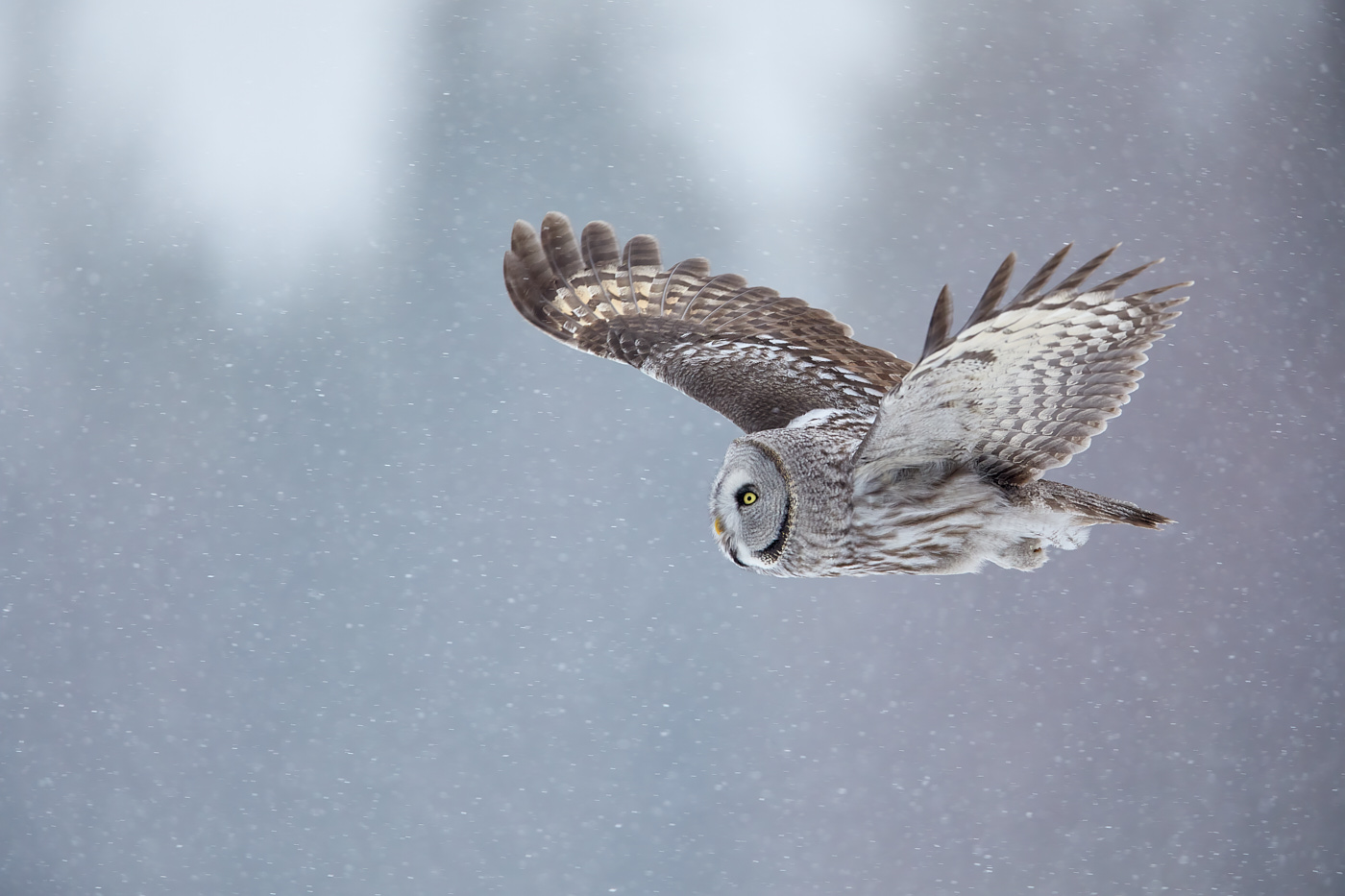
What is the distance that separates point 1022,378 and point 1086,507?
1.17ft

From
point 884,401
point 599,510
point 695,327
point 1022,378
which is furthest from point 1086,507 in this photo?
point 599,510

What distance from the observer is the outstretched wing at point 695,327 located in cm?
209

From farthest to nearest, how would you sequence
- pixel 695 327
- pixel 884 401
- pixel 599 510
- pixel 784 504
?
pixel 599 510 < pixel 695 327 < pixel 784 504 < pixel 884 401

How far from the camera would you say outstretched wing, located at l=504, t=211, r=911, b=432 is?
209cm

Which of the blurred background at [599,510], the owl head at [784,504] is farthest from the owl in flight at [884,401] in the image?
the blurred background at [599,510]

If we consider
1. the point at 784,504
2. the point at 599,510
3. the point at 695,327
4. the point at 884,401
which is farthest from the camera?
the point at 599,510

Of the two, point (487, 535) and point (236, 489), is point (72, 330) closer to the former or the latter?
point (236, 489)

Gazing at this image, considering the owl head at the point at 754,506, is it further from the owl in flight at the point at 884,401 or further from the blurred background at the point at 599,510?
the blurred background at the point at 599,510

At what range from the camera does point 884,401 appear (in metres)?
1.41

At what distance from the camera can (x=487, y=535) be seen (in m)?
4.79

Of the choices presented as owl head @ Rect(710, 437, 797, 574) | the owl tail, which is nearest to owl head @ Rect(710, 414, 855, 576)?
owl head @ Rect(710, 437, 797, 574)

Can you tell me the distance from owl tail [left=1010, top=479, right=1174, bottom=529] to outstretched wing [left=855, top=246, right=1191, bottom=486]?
46mm

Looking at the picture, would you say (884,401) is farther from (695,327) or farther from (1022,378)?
(695,327)

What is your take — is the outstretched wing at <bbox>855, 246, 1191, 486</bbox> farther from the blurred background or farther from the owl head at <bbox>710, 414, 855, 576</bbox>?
the blurred background
